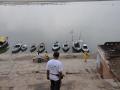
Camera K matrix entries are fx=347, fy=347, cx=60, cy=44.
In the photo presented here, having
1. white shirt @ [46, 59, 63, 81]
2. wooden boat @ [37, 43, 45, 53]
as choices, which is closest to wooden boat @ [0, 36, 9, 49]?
wooden boat @ [37, 43, 45, 53]

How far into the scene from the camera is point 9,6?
3152 inches

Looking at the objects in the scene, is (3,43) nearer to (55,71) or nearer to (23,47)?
(23,47)

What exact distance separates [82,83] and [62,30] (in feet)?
133

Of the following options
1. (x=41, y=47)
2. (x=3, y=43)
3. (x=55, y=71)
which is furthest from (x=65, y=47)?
(x=55, y=71)

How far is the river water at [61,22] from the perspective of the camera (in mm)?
48406

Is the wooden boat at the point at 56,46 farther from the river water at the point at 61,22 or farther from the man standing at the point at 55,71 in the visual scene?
the man standing at the point at 55,71

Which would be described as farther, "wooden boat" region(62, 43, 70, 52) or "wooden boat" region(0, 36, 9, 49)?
"wooden boat" region(0, 36, 9, 49)

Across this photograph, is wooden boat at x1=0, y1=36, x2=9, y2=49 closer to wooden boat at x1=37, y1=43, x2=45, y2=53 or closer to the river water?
the river water

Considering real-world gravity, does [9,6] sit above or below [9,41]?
above

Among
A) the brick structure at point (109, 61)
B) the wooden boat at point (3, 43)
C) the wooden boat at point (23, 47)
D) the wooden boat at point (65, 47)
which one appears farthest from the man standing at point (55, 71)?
the wooden boat at point (3, 43)

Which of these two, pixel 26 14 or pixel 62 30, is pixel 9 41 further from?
pixel 26 14

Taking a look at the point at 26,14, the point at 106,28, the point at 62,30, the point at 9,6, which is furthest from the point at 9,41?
the point at 9,6

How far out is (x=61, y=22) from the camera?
6009 cm

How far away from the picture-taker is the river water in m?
48.4
